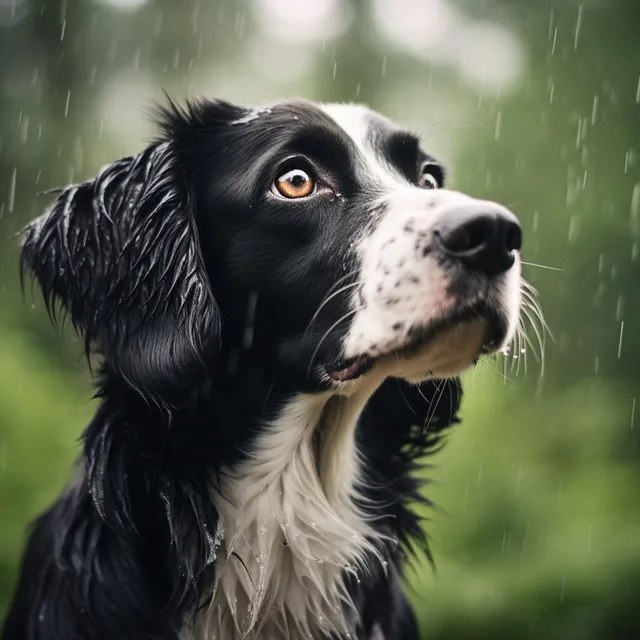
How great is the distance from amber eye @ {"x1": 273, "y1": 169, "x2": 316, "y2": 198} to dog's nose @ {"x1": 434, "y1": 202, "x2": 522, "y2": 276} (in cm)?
50

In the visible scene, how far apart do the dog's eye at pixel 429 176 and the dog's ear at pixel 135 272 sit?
82cm

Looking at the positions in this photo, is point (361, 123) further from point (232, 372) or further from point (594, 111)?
point (594, 111)

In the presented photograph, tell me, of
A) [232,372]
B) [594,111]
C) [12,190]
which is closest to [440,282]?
[232,372]

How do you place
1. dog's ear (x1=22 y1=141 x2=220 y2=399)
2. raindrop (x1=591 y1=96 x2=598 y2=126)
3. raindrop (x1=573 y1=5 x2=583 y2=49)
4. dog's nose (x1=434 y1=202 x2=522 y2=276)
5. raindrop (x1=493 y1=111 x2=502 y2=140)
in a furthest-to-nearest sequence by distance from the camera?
raindrop (x1=493 y1=111 x2=502 y2=140) < raindrop (x1=573 y1=5 x2=583 y2=49) < raindrop (x1=591 y1=96 x2=598 y2=126) < dog's ear (x1=22 y1=141 x2=220 y2=399) < dog's nose (x1=434 y1=202 x2=522 y2=276)

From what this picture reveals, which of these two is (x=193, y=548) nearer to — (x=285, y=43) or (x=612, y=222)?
(x=612, y=222)

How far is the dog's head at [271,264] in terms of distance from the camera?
1.96 m

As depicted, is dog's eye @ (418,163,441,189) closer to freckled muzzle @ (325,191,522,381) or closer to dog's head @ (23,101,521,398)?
dog's head @ (23,101,521,398)

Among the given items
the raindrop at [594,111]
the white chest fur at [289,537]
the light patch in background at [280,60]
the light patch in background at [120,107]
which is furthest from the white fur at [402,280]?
the light patch in background at [280,60]

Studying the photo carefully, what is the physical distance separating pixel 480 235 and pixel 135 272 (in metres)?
0.97

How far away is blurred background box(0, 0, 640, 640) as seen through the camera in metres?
4.39

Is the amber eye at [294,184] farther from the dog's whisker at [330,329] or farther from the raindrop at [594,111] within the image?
the raindrop at [594,111]

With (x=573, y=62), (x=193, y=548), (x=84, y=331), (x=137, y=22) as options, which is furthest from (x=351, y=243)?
(x=137, y=22)

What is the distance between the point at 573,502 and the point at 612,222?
7.51ft

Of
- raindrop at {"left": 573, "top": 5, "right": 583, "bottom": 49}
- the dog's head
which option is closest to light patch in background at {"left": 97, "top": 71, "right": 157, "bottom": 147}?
Result: raindrop at {"left": 573, "top": 5, "right": 583, "bottom": 49}
